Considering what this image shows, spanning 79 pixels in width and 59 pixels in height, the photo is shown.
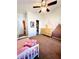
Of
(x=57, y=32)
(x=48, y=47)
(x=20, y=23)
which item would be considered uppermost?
(x=20, y=23)

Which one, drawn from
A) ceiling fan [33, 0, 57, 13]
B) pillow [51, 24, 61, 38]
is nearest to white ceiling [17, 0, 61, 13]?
ceiling fan [33, 0, 57, 13]

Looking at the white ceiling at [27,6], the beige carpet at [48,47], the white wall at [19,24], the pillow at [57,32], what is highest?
the white ceiling at [27,6]

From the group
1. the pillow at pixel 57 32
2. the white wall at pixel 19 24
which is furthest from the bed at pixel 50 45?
the white wall at pixel 19 24

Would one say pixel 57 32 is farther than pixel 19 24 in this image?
Yes

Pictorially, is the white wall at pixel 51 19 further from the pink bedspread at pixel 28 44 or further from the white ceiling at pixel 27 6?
the pink bedspread at pixel 28 44

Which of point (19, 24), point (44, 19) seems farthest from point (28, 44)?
point (44, 19)

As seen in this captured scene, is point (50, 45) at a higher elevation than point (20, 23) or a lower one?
lower

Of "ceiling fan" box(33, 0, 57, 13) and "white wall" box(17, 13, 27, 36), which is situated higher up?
"ceiling fan" box(33, 0, 57, 13)

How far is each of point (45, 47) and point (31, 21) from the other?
35cm

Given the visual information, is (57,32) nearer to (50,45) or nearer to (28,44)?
(50,45)

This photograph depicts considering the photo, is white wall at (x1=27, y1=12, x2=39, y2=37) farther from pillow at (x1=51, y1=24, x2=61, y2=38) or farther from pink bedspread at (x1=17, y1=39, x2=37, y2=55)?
pillow at (x1=51, y1=24, x2=61, y2=38)
